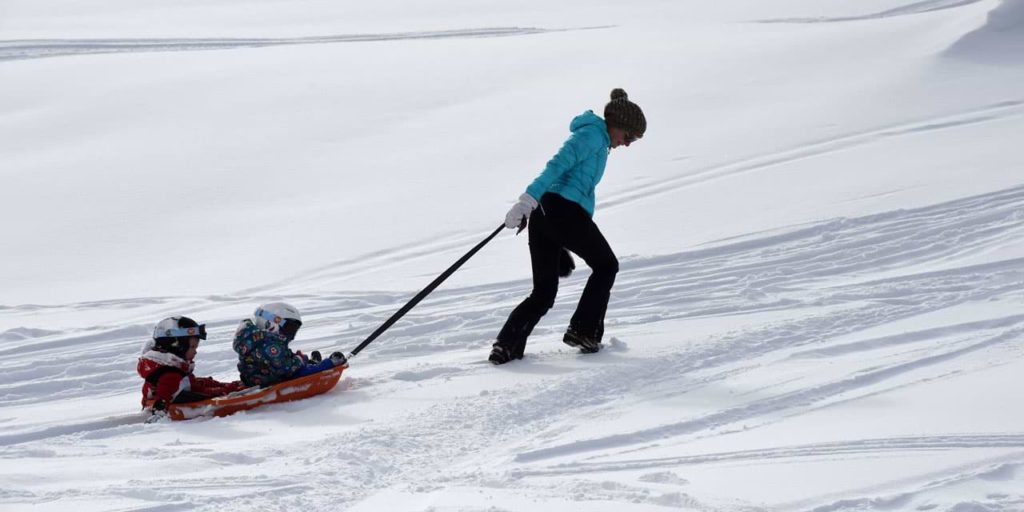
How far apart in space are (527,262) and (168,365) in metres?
3.30

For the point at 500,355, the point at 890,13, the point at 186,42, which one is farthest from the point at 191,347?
the point at 890,13

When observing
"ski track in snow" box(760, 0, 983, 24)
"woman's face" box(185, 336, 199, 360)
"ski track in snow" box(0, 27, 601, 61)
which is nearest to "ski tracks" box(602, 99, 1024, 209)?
"woman's face" box(185, 336, 199, 360)

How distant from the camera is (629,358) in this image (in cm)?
564

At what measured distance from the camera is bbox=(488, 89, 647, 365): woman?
556 cm

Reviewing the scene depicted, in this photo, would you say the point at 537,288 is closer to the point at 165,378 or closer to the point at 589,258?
the point at 589,258

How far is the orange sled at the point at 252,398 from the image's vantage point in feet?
16.9

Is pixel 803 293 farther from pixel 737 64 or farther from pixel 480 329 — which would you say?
pixel 737 64

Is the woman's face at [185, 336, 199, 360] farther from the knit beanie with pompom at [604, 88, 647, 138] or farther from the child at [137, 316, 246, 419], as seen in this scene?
the knit beanie with pompom at [604, 88, 647, 138]

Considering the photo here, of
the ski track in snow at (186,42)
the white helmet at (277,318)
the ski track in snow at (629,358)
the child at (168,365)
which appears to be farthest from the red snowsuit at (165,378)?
the ski track in snow at (186,42)

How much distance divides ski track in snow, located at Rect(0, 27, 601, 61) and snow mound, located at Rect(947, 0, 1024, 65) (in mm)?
6488

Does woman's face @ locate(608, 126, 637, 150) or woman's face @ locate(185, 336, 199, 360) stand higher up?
woman's face @ locate(608, 126, 637, 150)

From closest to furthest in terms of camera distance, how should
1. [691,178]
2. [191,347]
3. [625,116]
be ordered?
[191,347] → [625,116] → [691,178]

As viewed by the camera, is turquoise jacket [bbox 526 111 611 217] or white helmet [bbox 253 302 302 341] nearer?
white helmet [bbox 253 302 302 341]

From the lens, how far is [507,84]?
13680mm
